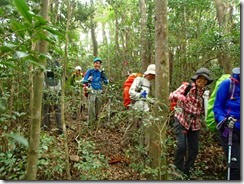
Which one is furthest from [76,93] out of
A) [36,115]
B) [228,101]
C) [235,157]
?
[235,157]

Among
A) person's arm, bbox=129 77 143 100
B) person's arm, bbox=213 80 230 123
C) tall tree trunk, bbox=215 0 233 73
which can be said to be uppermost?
tall tree trunk, bbox=215 0 233 73

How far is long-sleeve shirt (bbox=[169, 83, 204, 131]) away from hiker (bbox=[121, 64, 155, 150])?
409 millimetres

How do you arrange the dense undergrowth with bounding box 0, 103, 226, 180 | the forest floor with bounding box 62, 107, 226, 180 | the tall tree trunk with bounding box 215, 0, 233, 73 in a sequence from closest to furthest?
the dense undergrowth with bounding box 0, 103, 226, 180 → the forest floor with bounding box 62, 107, 226, 180 → the tall tree trunk with bounding box 215, 0, 233, 73

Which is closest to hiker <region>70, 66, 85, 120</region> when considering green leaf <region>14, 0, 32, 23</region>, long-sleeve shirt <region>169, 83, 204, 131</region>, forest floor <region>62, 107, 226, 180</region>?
forest floor <region>62, 107, 226, 180</region>

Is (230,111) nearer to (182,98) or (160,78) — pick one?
(182,98)

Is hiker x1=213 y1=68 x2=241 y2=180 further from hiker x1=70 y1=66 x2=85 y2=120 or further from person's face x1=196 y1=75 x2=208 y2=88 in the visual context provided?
hiker x1=70 y1=66 x2=85 y2=120

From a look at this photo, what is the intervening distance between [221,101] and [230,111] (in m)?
0.14

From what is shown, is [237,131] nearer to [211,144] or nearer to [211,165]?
[211,165]

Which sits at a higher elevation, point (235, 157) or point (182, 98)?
point (182, 98)

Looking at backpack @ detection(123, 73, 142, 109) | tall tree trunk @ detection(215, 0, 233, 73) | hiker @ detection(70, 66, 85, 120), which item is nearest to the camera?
backpack @ detection(123, 73, 142, 109)

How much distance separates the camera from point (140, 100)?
12.3 ft

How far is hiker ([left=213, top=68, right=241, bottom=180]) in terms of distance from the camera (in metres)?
2.99

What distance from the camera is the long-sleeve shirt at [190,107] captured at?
12.4 ft

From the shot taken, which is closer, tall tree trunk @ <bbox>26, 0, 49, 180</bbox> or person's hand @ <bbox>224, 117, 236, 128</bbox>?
tall tree trunk @ <bbox>26, 0, 49, 180</bbox>
